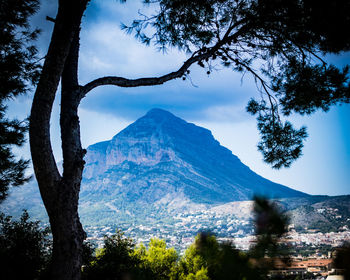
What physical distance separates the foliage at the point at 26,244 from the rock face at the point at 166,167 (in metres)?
84.4

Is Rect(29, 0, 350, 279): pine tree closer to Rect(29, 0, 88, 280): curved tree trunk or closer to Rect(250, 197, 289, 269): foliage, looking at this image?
Rect(29, 0, 88, 280): curved tree trunk

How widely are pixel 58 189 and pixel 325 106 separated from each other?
4102 mm

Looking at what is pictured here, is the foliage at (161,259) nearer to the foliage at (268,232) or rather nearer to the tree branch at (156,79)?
the tree branch at (156,79)

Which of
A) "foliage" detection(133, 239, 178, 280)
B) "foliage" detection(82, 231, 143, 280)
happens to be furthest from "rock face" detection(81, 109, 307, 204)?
"foliage" detection(82, 231, 143, 280)

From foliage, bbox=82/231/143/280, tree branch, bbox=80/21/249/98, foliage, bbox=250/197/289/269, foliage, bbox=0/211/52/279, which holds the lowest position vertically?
foliage, bbox=82/231/143/280

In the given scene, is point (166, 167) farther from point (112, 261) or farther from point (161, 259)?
point (112, 261)

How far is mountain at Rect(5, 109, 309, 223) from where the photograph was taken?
93.9 meters

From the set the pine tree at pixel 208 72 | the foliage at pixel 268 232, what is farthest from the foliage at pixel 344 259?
the pine tree at pixel 208 72

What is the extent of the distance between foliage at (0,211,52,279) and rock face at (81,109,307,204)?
84.4m

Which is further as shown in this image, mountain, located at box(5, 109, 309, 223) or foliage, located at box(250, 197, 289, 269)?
mountain, located at box(5, 109, 309, 223)

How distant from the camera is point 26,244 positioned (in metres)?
5.71

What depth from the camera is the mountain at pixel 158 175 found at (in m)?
93.9

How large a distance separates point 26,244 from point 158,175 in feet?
380

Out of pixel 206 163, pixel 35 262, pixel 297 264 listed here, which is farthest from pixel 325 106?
pixel 206 163
